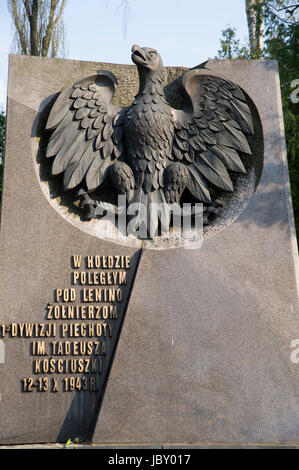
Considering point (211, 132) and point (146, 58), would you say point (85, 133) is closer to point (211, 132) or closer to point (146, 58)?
point (146, 58)

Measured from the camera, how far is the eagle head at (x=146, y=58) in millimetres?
6160

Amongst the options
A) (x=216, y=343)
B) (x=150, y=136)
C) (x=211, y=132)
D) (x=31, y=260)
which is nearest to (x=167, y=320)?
(x=216, y=343)

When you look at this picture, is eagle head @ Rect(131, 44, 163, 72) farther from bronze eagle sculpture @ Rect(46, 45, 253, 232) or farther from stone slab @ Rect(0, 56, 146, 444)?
stone slab @ Rect(0, 56, 146, 444)

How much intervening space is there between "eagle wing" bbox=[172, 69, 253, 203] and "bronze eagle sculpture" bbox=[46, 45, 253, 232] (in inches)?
0.4

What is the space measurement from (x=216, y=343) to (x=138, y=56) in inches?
120

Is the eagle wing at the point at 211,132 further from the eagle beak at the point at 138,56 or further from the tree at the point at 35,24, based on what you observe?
the tree at the point at 35,24

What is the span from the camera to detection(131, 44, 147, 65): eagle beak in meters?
6.16

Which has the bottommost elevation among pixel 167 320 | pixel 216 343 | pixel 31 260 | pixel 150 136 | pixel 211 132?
pixel 216 343

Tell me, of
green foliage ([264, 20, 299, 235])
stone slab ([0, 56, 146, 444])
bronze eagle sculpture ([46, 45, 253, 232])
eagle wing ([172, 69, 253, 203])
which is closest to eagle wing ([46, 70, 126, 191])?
bronze eagle sculpture ([46, 45, 253, 232])

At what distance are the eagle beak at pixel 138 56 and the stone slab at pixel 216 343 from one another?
6.07ft

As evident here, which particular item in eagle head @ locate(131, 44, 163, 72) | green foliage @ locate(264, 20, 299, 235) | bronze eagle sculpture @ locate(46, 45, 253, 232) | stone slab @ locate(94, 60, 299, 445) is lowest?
stone slab @ locate(94, 60, 299, 445)

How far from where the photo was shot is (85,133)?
617 cm

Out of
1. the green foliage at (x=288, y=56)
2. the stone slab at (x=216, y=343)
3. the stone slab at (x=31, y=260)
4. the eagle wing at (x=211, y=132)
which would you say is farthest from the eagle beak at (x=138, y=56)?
the green foliage at (x=288, y=56)

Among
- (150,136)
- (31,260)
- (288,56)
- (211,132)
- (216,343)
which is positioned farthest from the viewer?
(288,56)
